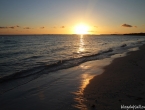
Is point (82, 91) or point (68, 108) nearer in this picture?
point (68, 108)

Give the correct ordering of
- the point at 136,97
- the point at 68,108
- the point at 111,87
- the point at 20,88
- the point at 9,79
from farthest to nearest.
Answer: the point at 9,79, the point at 20,88, the point at 111,87, the point at 136,97, the point at 68,108

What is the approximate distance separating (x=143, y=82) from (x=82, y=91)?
3778 mm

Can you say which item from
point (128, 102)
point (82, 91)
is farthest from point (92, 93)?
point (128, 102)

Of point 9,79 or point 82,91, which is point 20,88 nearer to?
point 9,79

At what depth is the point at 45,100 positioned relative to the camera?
692 cm

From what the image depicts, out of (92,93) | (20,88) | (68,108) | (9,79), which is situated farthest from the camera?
(9,79)

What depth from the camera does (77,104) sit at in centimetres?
630

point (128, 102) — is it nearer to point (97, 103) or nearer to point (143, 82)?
point (97, 103)

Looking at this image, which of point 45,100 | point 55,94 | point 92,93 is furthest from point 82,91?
point 45,100

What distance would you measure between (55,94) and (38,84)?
92.5 inches

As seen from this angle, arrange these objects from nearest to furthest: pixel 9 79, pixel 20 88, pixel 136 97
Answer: pixel 136 97 → pixel 20 88 → pixel 9 79

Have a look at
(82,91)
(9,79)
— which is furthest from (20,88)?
(82,91)

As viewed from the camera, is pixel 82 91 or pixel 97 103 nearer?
pixel 97 103

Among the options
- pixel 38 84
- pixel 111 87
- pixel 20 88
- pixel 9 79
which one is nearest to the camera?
pixel 111 87
